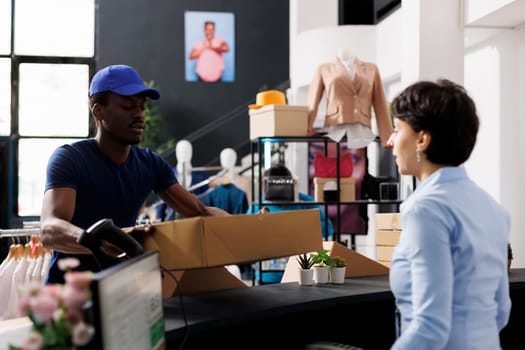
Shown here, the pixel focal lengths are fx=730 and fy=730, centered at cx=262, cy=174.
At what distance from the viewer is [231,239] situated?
1.98 metres

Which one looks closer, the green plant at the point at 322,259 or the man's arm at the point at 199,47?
the green plant at the point at 322,259

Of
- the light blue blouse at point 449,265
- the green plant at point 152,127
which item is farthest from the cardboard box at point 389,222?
the green plant at point 152,127

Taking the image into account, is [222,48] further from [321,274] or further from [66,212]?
[66,212]

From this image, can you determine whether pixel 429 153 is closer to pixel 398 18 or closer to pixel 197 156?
pixel 398 18

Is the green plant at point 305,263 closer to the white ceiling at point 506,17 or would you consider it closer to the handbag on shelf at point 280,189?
the handbag on shelf at point 280,189

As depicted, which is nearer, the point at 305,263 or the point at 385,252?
the point at 305,263

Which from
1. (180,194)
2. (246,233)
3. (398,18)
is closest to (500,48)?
(398,18)

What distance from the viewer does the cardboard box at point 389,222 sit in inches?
139

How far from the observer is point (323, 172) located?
583 cm

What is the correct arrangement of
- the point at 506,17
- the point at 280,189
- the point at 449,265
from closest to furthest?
the point at 449,265 → the point at 506,17 → the point at 280,189

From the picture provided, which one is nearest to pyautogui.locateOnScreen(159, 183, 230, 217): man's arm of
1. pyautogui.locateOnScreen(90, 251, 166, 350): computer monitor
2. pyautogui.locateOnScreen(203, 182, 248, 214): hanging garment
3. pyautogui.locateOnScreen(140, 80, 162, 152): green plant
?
pyautogui.locateOnScreen(90, 251, 166, 350): computer monitor

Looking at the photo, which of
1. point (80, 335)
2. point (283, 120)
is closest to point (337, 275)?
point (80, 335)

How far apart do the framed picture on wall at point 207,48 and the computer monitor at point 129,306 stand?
1153cm

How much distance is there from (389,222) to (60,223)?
1914mm
